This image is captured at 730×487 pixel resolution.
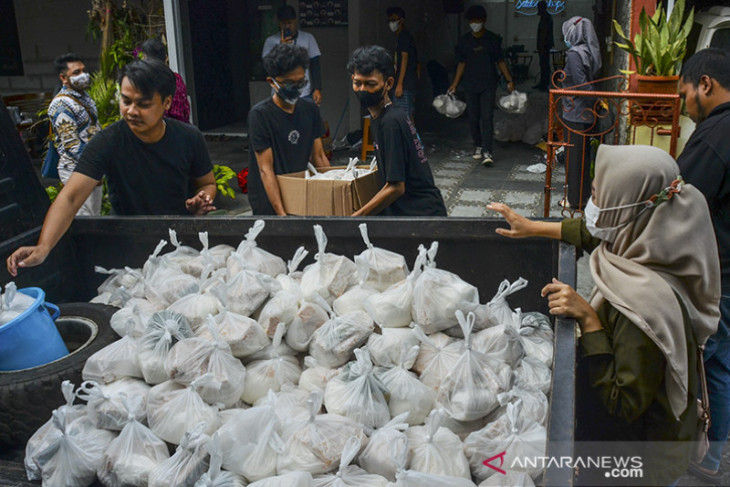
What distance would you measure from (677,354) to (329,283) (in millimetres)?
1362

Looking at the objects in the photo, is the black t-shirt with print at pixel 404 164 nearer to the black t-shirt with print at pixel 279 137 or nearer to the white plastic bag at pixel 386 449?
the black t-shirt with print at pixel 279 137

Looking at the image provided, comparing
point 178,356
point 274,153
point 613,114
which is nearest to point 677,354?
point 178,356

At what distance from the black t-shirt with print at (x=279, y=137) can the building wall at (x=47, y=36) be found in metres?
8.15

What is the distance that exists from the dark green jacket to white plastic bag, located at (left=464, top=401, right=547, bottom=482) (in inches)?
10.7

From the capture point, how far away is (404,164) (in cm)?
381

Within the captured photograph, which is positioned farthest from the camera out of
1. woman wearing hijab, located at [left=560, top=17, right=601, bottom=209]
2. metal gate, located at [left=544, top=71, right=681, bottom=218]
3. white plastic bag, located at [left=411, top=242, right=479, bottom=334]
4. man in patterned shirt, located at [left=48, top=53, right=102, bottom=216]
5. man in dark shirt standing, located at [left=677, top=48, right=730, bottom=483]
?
woman wearing hijab, located at [left=560, top=17, right=601, bottom=209]

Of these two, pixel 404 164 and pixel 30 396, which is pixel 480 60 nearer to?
pixel 404 164

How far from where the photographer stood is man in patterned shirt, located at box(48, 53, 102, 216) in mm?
5906

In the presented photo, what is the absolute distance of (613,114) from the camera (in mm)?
7930

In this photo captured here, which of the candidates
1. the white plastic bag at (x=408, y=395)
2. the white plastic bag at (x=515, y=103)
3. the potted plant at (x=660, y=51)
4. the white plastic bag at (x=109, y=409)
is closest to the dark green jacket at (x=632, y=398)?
the white plastic bag at (x=408, y=395)

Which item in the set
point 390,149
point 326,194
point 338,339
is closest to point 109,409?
point 338,339

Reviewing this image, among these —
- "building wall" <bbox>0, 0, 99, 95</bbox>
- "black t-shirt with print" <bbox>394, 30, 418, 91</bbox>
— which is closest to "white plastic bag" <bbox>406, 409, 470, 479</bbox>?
→ "black t-shirt with print" <bbox>394, 30, 418, 91</bbox>

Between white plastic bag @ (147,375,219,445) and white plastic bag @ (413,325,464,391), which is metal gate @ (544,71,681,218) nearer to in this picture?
white plastic bag @ (413,325,464,391)

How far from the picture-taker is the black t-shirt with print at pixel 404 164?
3.77 meters
